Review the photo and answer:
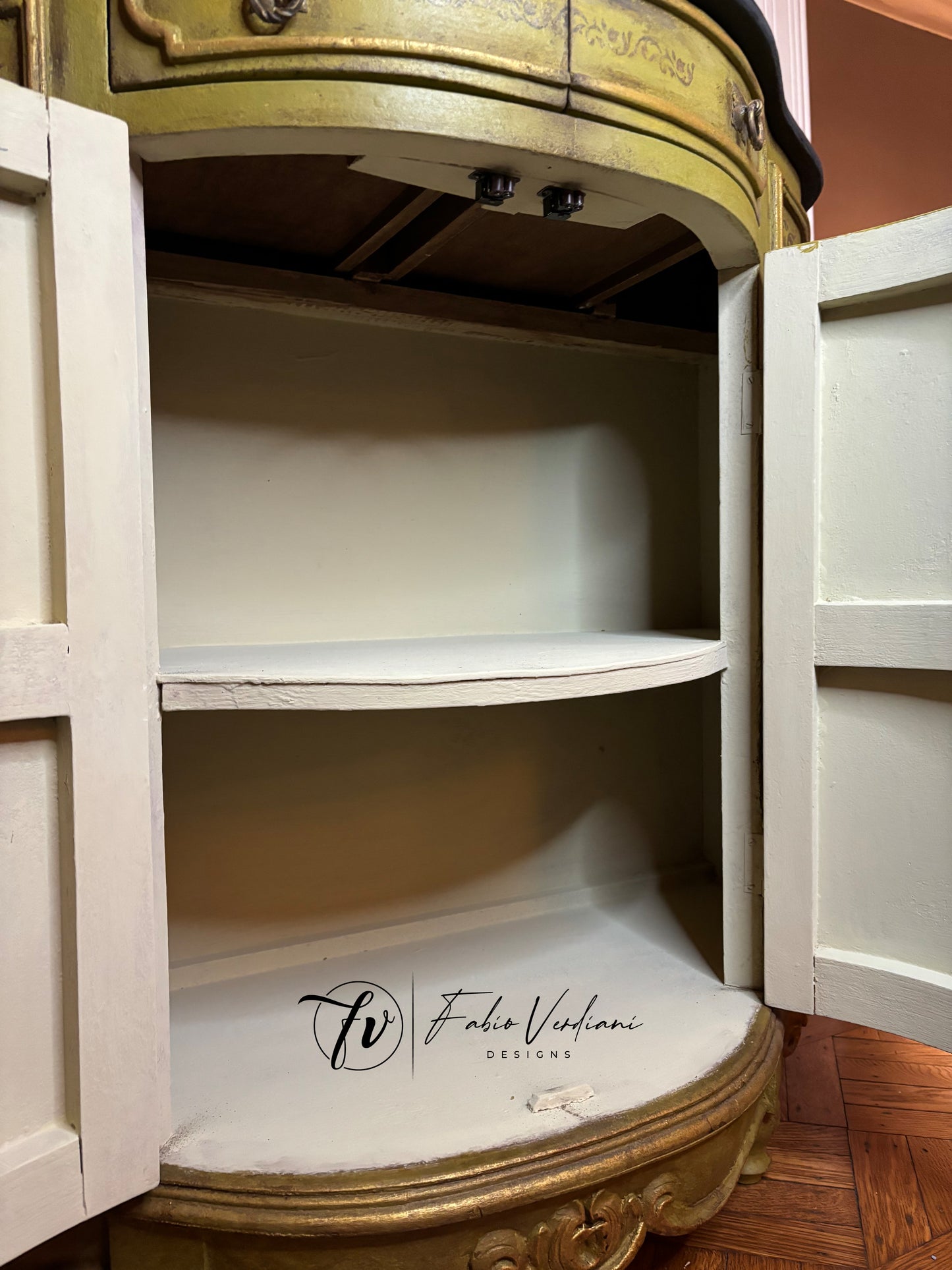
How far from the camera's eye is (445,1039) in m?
1.20

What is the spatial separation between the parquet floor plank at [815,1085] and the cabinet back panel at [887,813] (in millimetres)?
349

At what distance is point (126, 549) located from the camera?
2.84 feet

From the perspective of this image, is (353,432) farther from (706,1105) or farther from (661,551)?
(706,1105)

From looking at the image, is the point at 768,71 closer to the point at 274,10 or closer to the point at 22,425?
the point at 274,10

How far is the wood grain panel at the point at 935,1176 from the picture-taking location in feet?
3.80

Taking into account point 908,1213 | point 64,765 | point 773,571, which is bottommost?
point 908,1213

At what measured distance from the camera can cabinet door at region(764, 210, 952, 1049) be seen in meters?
1.13

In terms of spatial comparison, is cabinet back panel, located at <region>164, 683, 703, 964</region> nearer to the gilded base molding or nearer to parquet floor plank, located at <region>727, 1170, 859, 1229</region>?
the gilded base molding

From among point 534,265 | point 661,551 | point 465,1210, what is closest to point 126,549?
point 465,1210

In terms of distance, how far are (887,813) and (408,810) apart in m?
0.74

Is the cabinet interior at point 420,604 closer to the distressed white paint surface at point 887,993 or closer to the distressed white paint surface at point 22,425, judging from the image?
the distressed white paint surface at point 887,993

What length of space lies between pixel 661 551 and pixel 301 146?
1.10 metres

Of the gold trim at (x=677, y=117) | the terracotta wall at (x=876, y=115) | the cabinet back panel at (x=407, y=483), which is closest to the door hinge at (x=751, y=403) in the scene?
the gold trim at (x=677, y=117)

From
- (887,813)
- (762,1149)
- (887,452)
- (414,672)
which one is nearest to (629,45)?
(887,452)
